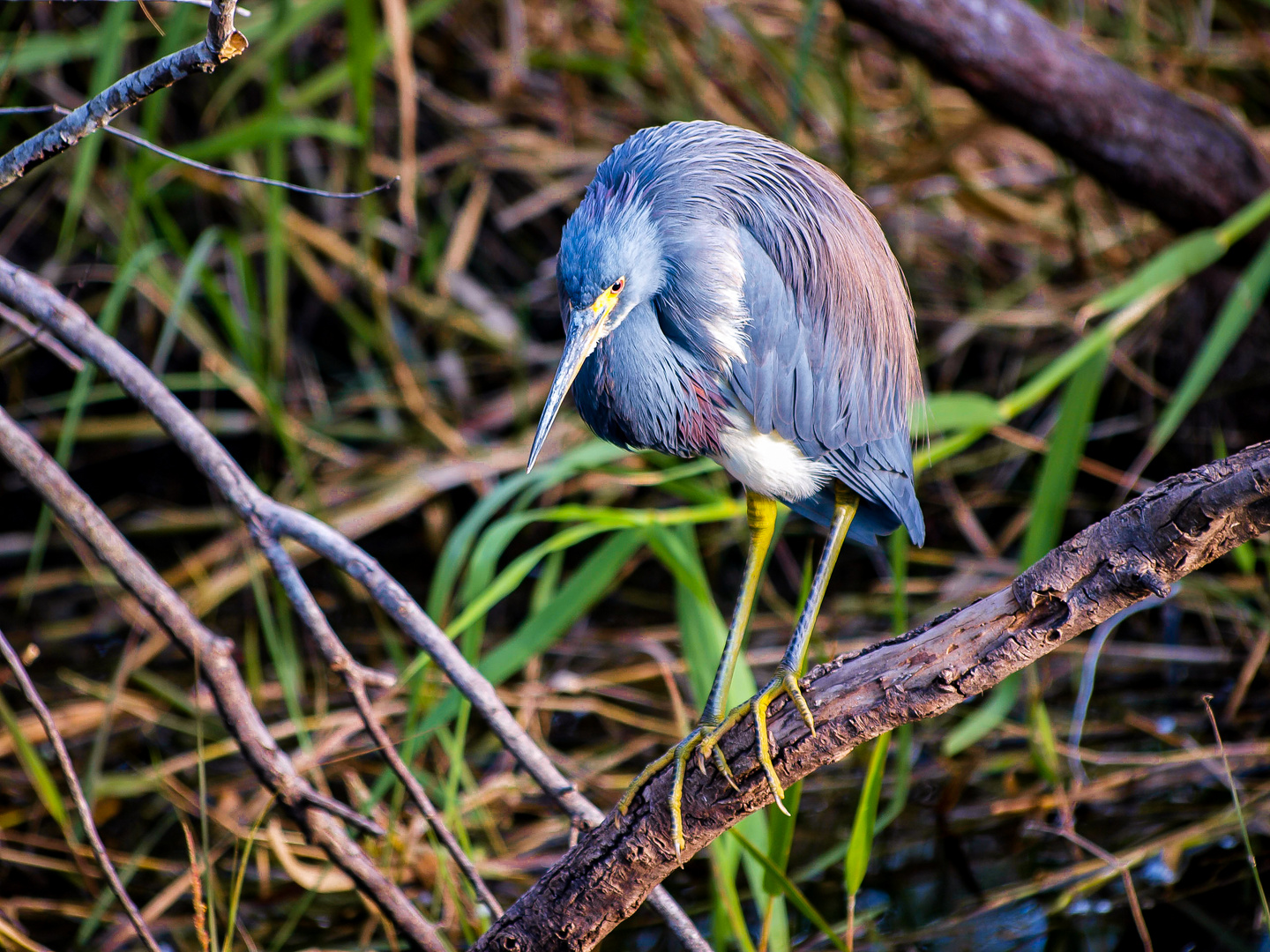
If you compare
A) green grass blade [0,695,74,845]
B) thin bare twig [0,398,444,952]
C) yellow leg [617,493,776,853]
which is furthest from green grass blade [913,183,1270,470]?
green grass blade [0,695,74,845]

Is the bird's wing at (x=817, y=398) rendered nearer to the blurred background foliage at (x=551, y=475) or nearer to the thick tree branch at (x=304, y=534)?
the blurred background foliage at (x=551, y=475)

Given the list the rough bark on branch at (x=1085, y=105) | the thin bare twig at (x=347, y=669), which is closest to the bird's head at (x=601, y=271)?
the thin bare twig at (x=347, y=669)

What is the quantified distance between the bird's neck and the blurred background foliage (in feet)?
0.69

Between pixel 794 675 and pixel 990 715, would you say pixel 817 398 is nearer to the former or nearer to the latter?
pixel 794 675

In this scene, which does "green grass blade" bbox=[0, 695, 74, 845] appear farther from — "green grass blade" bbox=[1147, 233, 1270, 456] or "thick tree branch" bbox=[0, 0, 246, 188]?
"green grass blade" bbox=[1147, 233, 1270, 456]

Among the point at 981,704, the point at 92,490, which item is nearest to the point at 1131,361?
the point at 981,704

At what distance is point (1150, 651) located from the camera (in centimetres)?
260

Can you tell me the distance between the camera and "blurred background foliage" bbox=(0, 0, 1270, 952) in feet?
6.55

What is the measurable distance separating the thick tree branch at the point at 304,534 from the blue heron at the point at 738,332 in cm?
15

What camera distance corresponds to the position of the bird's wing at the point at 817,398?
1.53m

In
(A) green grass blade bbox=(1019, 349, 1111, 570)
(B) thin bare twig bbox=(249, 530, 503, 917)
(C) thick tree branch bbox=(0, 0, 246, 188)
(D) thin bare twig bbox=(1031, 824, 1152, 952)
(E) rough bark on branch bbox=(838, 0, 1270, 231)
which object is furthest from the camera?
(E) rough bark on branch bbox=(838, 0, 1270, 231)

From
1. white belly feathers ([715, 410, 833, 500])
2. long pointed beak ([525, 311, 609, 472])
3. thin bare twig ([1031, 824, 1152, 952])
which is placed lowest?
thin bare twig ([1031, 824, 1152, 952])

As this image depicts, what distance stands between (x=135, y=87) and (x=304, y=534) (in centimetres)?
61

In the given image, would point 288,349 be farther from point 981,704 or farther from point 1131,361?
point 1131,361
